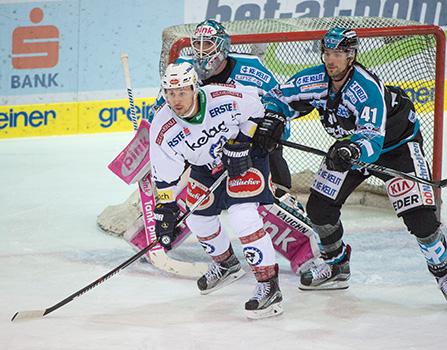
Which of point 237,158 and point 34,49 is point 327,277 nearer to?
point 237,158

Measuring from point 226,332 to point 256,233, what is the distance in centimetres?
40

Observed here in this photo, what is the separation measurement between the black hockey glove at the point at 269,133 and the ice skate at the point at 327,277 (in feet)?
2.11

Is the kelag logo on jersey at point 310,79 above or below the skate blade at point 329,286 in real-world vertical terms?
above

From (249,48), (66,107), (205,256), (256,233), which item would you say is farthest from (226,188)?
(66,107)

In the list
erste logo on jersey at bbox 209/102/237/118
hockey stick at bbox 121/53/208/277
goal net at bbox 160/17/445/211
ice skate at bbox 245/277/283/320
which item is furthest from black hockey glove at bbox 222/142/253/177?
goal net at bbox 160/17/445/211

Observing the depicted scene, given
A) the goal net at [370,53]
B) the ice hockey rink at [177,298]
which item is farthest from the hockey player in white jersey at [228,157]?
the goal net at [370,53]

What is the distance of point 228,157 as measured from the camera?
11.7ft

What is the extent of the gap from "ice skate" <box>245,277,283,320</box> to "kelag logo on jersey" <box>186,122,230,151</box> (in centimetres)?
58

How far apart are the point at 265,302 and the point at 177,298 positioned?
46 centimetres

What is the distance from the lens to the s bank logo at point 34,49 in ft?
23.6

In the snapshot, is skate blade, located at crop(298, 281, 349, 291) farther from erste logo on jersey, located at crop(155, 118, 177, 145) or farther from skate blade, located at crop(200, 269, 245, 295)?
erste logo on jersey, located at crop(155, 118, 177, 145)

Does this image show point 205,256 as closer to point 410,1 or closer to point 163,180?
point 163,180

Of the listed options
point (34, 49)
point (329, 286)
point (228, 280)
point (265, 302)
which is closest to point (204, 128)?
point (265, 302)

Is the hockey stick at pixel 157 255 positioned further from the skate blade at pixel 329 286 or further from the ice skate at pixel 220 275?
the skate blade at pixel 329 286
